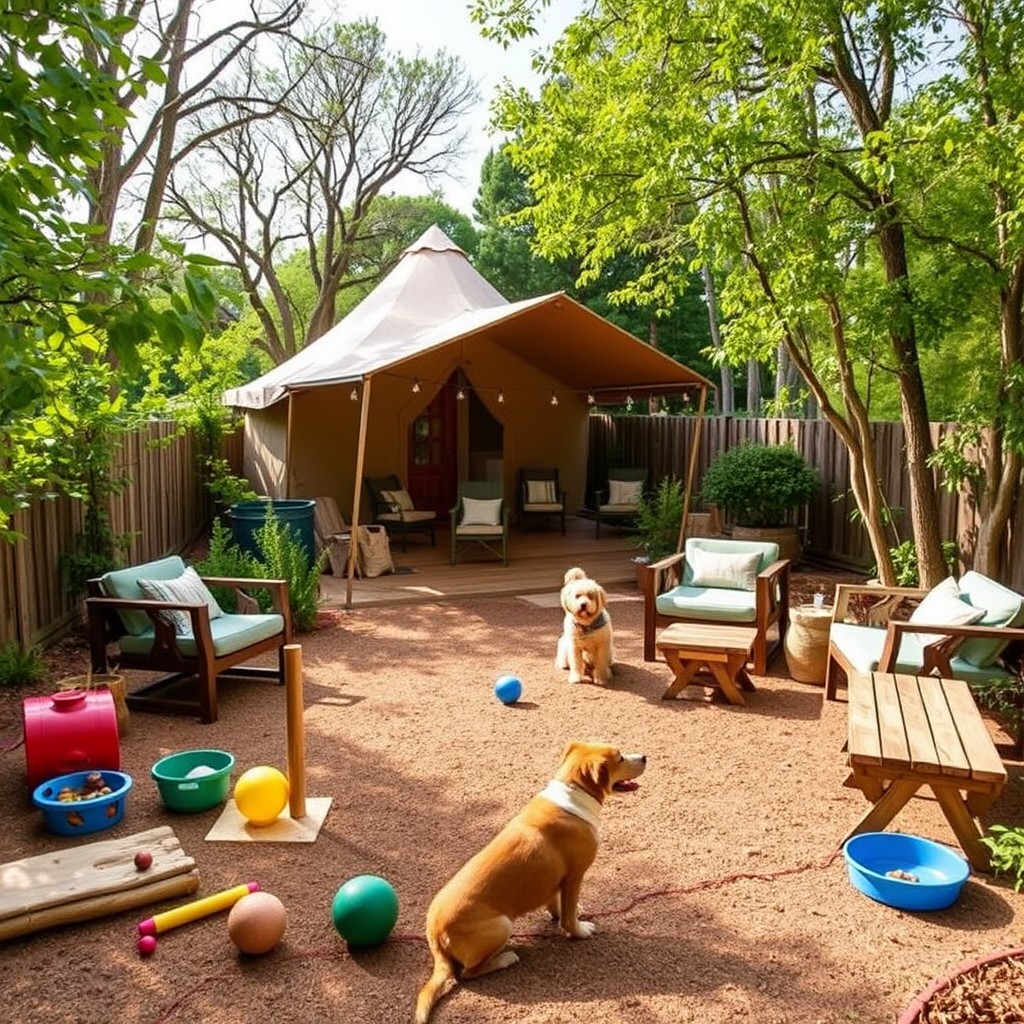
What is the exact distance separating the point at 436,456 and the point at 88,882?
930cm

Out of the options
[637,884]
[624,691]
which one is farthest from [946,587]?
[637,884]

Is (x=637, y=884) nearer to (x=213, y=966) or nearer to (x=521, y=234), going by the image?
(x=213, y=966)

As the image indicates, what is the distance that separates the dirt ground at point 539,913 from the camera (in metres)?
2.37

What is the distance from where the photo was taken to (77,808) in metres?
3.28

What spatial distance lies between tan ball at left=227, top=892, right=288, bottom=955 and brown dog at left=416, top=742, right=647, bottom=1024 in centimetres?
49

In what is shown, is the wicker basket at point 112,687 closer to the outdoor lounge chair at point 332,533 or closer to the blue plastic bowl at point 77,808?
the blue plastic bowl at point 77,808

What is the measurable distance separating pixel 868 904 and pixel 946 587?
7.42ft

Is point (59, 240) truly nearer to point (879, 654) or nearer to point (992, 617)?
point (879, 654)

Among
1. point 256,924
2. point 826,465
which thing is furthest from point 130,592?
point 826,465

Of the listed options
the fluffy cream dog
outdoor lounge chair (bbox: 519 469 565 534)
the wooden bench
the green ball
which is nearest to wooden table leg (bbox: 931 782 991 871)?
the wooden bench

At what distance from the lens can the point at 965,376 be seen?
11711mm

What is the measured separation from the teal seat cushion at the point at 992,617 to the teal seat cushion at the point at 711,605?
1.48 metres

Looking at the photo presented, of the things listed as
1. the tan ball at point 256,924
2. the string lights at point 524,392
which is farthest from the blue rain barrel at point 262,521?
the tan ball at point 256,924

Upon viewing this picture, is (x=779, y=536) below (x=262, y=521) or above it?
below
